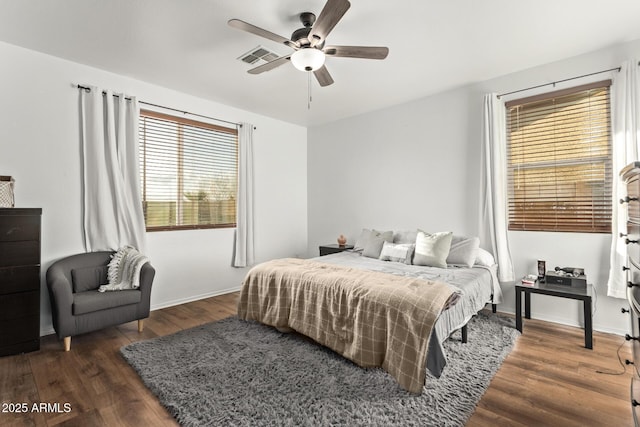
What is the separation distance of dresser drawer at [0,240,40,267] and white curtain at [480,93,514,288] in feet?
14.7

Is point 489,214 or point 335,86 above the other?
point 335,86

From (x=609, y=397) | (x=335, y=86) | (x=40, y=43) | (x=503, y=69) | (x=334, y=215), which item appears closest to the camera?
(x=609, y=397)

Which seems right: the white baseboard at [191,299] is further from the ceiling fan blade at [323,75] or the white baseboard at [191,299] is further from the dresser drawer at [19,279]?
the ceiling fan blade at [323,75]

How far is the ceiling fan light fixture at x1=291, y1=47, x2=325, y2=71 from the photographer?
7.71ft

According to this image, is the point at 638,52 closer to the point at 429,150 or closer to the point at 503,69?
the point at 503,69

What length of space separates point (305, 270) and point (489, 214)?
2.22m

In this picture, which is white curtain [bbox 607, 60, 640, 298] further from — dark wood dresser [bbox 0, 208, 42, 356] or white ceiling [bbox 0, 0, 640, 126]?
dark wood dresser [bbox 0, 208, 42, 356]

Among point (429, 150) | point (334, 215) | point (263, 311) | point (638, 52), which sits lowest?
point (263, 311)

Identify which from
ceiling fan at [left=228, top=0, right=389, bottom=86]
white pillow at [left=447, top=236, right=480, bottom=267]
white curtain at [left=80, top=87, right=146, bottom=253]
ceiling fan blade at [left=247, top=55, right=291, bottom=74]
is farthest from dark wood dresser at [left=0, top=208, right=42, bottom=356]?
white pillow at [left=447, top=236, right=480, bottom=267]

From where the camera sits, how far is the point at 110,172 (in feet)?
11.0

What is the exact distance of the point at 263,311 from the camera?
3070mm

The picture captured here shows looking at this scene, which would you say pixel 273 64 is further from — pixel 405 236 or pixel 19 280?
pixel 19 280

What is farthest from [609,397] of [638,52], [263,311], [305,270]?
[638,52]

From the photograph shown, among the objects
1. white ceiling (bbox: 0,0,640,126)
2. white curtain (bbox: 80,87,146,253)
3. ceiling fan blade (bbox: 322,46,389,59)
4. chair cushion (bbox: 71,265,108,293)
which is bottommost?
chair cushion (bbox: 71,265,108,293)
